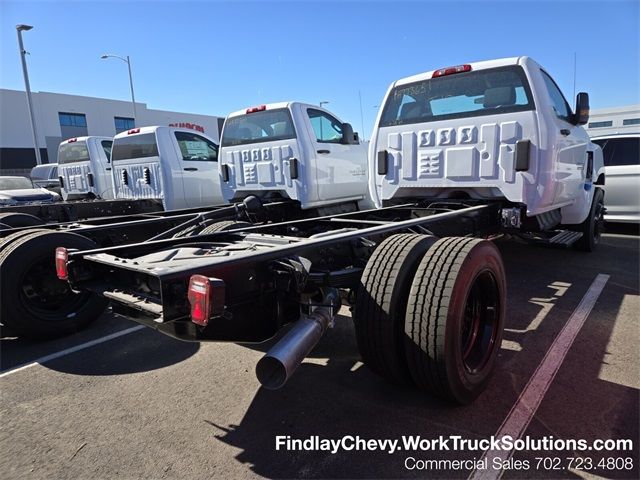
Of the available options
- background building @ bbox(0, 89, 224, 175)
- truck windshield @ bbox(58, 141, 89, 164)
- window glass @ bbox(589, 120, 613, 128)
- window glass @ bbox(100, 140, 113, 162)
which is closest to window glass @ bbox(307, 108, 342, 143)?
window glass @ bbox(100, 140, 113, 162)

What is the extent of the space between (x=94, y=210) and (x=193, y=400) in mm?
6165

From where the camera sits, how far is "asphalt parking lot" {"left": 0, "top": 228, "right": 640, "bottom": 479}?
224 centimetres

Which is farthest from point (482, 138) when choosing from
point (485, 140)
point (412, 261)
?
point (412, 261)

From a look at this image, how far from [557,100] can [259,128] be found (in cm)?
425

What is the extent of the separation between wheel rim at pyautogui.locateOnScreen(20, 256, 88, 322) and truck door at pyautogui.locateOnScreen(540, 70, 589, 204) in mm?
4969

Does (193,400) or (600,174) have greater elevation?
(600,174)

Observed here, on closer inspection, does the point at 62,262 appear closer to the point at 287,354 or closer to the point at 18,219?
the point at 287,354

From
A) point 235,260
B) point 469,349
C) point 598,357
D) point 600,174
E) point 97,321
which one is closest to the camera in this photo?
point 235,260

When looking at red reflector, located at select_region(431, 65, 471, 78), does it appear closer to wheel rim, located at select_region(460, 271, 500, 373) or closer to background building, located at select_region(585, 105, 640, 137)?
wheel rim, located at select_region(460, 271, 500, 373)

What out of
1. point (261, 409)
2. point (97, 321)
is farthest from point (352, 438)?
point (97, 321)

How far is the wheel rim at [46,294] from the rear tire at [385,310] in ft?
9.80

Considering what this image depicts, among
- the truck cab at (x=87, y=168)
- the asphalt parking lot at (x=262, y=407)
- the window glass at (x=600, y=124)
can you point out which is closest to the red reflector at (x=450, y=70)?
the asphalt parking lot at (x=262, y=407)

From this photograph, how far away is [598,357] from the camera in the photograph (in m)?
3.27

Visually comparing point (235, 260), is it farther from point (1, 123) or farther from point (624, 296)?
point (1, 123)
